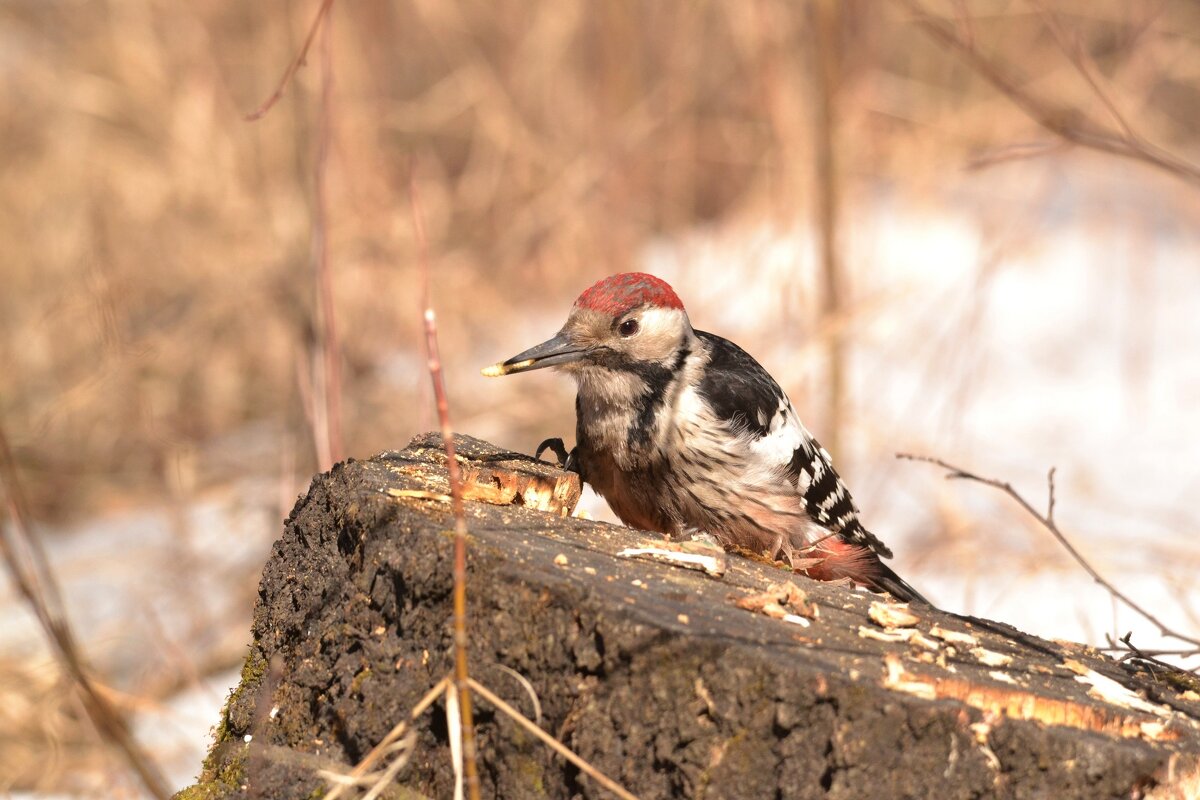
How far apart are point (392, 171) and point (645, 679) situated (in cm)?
509

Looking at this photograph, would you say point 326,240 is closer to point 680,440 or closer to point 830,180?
point 680,440

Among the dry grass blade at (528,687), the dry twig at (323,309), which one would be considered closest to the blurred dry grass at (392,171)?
the dry twig at (323,309)

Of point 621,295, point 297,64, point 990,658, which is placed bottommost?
point 990,658

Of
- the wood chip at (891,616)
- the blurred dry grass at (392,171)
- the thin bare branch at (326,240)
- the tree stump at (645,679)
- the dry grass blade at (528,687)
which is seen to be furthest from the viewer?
the blurred dry grass at (392,171)

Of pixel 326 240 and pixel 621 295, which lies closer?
pixel 621 295

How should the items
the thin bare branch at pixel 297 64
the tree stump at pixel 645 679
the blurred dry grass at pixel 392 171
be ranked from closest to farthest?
the tree stump at pixel 645 679, the thin bare branch at pixel 297 64, the blurred dry grass at pixel 392 171

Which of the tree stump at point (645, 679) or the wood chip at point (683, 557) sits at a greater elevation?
the wood chip at point (683, 557)

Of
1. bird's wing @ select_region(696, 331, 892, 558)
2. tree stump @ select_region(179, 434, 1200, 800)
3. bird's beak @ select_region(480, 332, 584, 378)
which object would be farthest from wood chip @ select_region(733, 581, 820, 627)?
bird's beak @ select_region(480, 332, 584, 378)

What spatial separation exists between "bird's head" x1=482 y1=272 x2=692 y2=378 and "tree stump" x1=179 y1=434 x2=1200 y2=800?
0.68 metres

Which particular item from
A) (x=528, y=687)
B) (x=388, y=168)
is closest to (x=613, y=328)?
(x=528, y=687)

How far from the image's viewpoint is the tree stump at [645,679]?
1.65 metres

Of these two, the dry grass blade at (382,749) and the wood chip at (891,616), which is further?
the wood chip at (891,616)

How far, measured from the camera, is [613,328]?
2.81 meters

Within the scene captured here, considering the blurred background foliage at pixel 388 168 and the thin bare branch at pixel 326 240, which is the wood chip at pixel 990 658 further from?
the blurred background foliage at pixel 388 168
